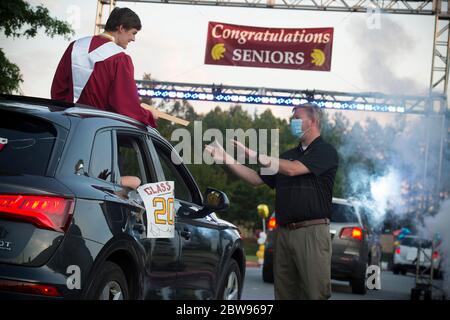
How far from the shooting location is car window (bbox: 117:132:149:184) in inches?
197

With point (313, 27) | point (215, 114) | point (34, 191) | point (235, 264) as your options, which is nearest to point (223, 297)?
point (235, 264)

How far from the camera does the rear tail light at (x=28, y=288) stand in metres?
3.79

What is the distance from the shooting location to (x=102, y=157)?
14.8ft

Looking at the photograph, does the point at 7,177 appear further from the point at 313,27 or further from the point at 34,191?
the point at 313,27

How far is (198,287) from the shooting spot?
5.60 m

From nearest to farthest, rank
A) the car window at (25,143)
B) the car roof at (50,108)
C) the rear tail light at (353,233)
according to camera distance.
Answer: the car window at (25,143) → the car roof at (50,108) → the rear tail light at (353,233)

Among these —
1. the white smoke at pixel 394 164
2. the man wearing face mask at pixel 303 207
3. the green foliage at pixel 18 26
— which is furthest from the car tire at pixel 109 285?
the white smoke at pixel 394 164

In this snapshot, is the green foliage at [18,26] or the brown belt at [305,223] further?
the green foliage at [18,26]

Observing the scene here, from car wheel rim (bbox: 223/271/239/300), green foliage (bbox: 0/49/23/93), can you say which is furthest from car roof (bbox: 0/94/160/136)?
green foliage (bbox: 0/49/23/93)

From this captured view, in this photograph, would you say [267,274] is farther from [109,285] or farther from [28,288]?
[28,288]

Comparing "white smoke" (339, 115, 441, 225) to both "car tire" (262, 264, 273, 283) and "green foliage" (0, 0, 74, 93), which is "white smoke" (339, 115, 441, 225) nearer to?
"car tire" (262, 264, 273, 283)

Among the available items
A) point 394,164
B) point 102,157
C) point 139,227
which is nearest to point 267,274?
point 139,227

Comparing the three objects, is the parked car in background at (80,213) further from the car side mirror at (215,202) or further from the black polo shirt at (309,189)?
the black polo shirt at (309,189)
